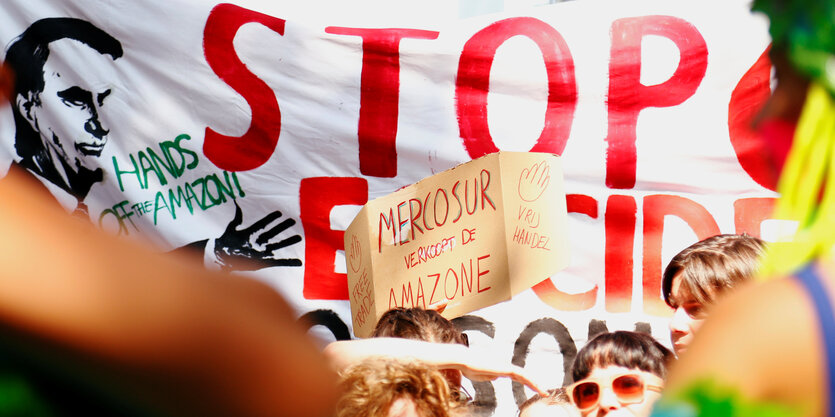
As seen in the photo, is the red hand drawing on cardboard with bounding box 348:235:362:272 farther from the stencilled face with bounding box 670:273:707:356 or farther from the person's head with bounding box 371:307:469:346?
the stencilled face with bounding box 670:273:707:356

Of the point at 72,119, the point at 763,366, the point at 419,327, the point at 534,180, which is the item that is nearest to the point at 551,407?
the point at 419,327

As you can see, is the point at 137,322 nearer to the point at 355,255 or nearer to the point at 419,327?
the point at 419,327

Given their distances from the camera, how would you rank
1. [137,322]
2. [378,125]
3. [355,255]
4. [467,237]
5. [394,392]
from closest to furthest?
[137,322], [394,392], [467,237], [355,255], [378,125]

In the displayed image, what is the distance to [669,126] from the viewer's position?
8.98 ft

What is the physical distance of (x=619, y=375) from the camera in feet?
6.07

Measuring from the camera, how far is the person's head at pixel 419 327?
1.98m

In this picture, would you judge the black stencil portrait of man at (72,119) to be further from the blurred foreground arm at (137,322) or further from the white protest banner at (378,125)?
the blurred foreground arm at (137,322)

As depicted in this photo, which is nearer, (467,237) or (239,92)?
(467,237)

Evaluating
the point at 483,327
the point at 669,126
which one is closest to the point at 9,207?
the point at 483,327

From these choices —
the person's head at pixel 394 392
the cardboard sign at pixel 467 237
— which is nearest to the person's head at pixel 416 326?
the cardboard sign at pixel 467 237

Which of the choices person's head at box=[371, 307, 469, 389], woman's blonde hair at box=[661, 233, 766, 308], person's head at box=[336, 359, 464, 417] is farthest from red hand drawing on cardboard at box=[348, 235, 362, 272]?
woman's blonde hair at box=[661, 233, 766, 308]

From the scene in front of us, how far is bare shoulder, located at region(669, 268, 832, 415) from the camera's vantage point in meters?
0.49

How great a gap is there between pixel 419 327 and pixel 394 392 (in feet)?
1.68

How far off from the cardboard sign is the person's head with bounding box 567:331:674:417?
0.96 feet
